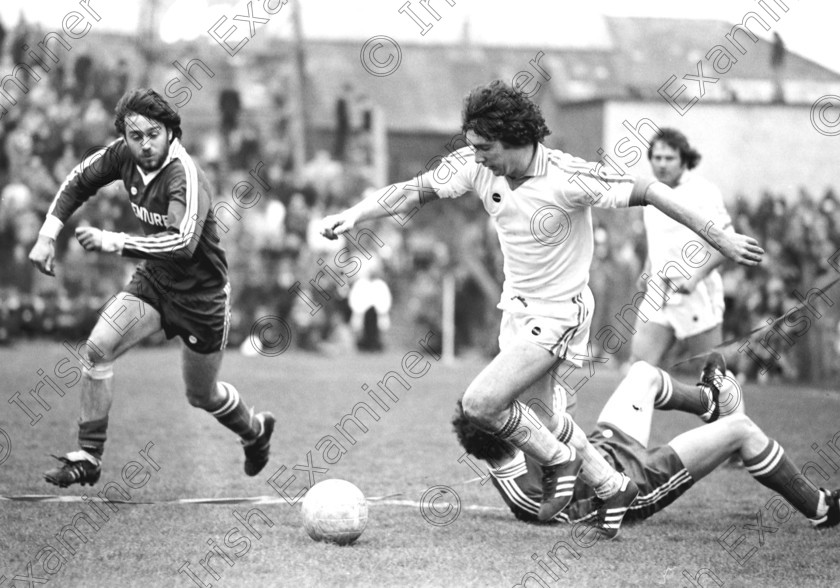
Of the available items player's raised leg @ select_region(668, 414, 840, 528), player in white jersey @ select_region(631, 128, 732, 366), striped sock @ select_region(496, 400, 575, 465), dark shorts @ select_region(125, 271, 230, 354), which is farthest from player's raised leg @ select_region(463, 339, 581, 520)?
player in white jersey @ select_region(631, 128, 732, 366)

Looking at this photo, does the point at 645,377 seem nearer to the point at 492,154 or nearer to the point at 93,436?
the point at 492,154

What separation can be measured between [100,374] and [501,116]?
2777 millimetres

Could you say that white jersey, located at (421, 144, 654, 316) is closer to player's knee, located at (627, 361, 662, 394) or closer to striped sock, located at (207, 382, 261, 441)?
player's knee, located at (627, 361, 662, 394)

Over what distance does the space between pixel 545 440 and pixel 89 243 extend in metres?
2.56

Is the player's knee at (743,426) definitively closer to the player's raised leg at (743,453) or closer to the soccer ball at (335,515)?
the player's raised leg at (743,453)

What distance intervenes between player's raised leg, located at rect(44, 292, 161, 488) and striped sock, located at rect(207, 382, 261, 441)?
760mm

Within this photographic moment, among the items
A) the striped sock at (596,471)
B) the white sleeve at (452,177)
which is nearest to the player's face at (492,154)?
the white sleeve at (452,177)

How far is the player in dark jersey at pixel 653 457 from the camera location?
597 cm

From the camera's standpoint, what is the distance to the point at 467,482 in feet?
25.1

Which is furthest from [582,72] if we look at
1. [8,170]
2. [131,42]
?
[8,170]

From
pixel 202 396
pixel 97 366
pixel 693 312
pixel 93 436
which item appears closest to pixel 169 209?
pixel 97 366

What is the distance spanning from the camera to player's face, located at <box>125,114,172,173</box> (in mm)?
6520

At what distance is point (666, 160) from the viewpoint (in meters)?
8.55

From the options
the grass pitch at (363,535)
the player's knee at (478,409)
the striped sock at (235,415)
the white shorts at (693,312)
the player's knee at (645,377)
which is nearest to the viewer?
the grass pitch at (363,535)
